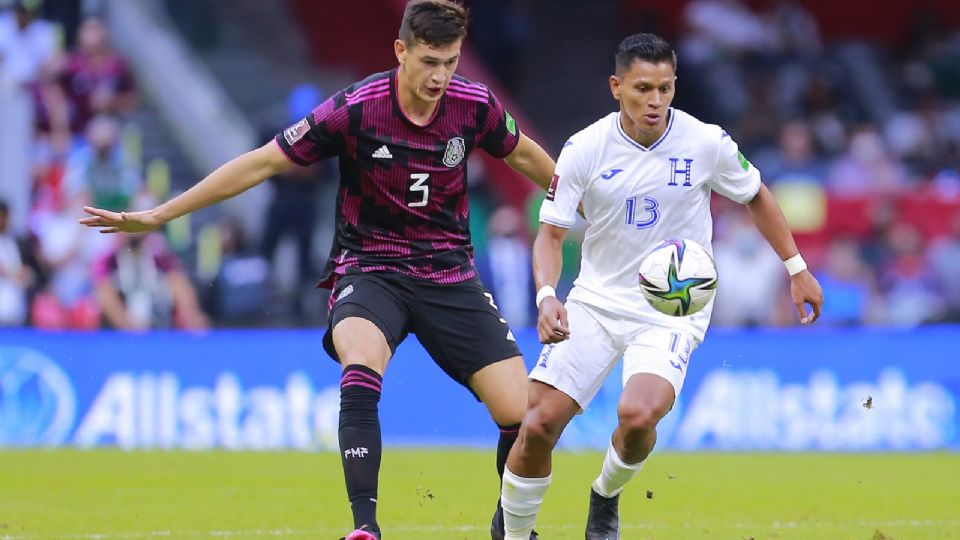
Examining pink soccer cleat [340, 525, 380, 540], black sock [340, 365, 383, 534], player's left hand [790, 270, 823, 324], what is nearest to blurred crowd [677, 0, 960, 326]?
player's left hand [790, 270, 823, 324]

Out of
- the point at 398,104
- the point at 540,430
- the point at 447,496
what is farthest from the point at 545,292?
the point at 447,496

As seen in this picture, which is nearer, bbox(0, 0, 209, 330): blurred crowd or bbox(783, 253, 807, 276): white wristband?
bbox(783, 253, 807, 276): white wristband

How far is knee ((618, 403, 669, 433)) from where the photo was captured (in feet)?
24.8

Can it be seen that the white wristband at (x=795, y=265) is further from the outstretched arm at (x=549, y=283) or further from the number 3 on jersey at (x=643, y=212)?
the outstretched arm at (x=549, y=283)

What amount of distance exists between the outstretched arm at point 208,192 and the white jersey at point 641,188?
1311 millimetres

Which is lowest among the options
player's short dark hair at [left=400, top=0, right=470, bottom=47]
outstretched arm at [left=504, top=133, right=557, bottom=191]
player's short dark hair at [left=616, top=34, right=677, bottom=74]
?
outstretched arm at [left=504, top=133, right=557, bottom=191]

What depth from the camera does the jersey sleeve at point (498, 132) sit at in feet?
27.1

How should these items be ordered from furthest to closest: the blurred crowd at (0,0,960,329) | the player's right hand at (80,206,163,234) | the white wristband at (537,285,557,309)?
1. the blurred crowd at (0,0,960,329)
2. the player's right hand at (80,206,163,234)
3. the white wristband at (537,285,557,309)

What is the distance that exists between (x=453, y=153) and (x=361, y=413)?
1.38 metres

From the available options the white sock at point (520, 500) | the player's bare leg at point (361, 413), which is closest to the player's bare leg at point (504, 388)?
the white sock at point (520, 500)

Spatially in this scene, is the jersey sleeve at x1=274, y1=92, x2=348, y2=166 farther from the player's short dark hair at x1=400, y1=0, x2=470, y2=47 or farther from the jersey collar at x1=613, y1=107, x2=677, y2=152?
the jersey collar at x1=613, y1=107, x2=677, y2=152

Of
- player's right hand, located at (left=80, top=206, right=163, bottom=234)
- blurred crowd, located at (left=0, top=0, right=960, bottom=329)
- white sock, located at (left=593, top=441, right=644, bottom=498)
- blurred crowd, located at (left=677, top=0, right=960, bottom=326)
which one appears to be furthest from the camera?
blurred crowd, located at (left=677, top=0, right=960, bottom=326)

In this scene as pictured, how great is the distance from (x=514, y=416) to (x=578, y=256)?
33.3ft

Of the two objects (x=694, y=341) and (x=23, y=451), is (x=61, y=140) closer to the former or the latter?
(x=23, y=451)
